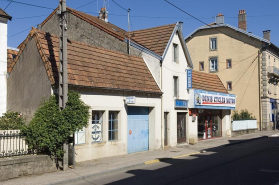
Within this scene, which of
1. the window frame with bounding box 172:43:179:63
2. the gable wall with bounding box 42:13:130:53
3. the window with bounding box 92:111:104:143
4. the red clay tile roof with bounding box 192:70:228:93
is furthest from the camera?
the red clay tile roof with bounding box 192:70:228:93

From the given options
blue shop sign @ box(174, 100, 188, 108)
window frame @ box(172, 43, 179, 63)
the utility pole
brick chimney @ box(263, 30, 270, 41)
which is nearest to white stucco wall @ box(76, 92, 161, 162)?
the utility pole

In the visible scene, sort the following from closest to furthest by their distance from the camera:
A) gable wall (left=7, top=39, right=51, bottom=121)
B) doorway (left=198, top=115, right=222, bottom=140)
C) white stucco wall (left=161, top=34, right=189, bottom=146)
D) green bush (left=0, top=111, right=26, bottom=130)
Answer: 1. green bush (left=0, top=111, right=26, bottom=130)
2. gable wall (left=7, top=39, right=51, bottom=121)
3. white stucco wall (left=161, top=34, right=189, bottom=146)
4. doorway (left=198, top=115, right=222, bottom=140)

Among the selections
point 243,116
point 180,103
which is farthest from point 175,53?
point 243,116

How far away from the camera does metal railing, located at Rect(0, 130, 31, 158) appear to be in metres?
11.2

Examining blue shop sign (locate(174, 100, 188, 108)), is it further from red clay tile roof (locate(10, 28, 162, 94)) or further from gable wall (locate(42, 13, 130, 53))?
gable wall (locate(42, 13, 130, 53))

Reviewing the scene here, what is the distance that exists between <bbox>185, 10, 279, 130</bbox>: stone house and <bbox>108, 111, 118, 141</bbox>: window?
80.8 ft

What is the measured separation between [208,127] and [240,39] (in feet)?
51.3

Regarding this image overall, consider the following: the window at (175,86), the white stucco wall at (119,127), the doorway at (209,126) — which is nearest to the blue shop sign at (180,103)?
the window at (175,86)

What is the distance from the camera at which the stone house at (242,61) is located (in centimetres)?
3684

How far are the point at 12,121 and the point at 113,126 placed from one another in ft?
15.9

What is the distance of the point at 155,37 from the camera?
21.0m

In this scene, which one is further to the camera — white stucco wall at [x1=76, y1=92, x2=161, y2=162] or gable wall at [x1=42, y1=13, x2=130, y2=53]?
gable wall at [x1=42, y1=13, x2=130, y2=53]

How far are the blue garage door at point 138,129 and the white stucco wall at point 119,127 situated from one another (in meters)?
0.32

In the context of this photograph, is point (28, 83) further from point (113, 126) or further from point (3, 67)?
point (113, 126)
